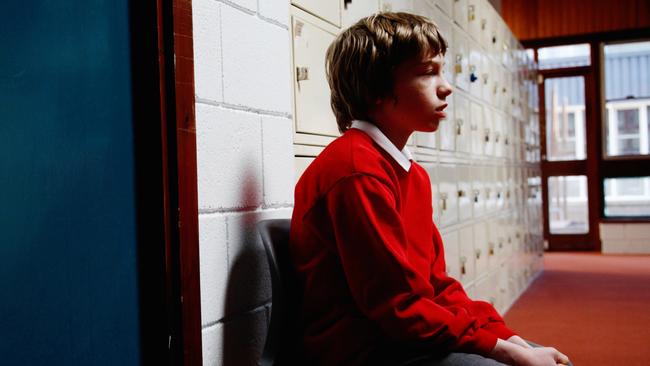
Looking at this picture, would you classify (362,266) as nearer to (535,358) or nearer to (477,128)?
(535,358)

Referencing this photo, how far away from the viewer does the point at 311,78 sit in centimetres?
176

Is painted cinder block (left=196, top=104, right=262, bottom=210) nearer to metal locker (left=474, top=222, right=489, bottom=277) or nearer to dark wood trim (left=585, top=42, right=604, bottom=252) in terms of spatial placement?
metal locker (left=474, top=222, right=489, bottom=277)

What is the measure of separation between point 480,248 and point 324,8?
233 cm

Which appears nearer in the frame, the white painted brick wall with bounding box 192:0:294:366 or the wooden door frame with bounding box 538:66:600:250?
A: the white painted brick wall with bounding box 192:0:294:366

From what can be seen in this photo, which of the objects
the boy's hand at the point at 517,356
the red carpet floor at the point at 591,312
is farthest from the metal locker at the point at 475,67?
the boy's hand at the point at 517,356

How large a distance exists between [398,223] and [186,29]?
512 millimetres

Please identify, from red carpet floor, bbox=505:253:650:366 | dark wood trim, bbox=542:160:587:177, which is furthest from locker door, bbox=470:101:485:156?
dark wood trim, bbox=542:160:587:177

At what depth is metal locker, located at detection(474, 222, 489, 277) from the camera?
12.2ft

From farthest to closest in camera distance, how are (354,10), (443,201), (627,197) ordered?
(627,197)
(443,201)
(354,10)

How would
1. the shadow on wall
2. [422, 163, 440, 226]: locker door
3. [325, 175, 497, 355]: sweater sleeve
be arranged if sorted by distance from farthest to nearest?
[422, 163, 440, 226]: locker door → the shadow on wall → [325, 175, 497, 355]: sweater sleeve

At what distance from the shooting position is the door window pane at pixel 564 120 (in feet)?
27.3

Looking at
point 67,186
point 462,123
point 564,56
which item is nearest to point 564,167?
point 564,56

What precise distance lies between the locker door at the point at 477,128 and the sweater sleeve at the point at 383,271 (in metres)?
2.70

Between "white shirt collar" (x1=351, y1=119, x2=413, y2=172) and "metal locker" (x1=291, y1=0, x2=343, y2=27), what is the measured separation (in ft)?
1.62
